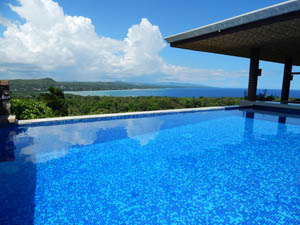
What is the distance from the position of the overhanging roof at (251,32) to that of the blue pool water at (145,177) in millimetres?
3849

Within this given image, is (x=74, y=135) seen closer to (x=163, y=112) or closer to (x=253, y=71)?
(x=163, y=112)

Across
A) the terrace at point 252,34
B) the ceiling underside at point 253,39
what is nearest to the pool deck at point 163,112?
the terrace at point 252,34

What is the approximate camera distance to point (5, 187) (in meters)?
2.72

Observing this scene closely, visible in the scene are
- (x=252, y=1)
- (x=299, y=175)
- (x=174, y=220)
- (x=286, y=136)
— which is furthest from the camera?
(x=252, y=1)

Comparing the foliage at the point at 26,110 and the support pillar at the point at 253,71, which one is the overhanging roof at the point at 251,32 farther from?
the foliage at the point at 26,110

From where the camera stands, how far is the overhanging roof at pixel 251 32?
234 inches

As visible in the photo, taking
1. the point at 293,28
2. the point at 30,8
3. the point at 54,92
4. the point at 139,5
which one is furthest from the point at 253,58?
the point at 54,92

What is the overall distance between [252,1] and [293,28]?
675 centimetres

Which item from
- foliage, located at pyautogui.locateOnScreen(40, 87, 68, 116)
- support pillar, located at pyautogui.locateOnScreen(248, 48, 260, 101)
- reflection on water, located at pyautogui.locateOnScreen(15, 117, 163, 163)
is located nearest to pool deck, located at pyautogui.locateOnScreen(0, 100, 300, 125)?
reflection on water, located at pyautogui.locateOnScreen(15, 117, 163, 163)

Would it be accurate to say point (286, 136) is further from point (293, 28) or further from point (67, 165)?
point (67, 165)

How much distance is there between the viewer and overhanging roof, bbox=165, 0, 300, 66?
19.5 feet

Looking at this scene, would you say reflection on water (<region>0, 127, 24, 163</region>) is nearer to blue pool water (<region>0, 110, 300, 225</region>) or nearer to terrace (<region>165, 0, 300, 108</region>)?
blue pool water (<region>0, 110, 300, 225</region>)

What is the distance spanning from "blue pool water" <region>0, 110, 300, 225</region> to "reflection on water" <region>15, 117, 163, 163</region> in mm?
24

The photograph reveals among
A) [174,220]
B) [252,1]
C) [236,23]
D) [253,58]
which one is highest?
[252,1]
